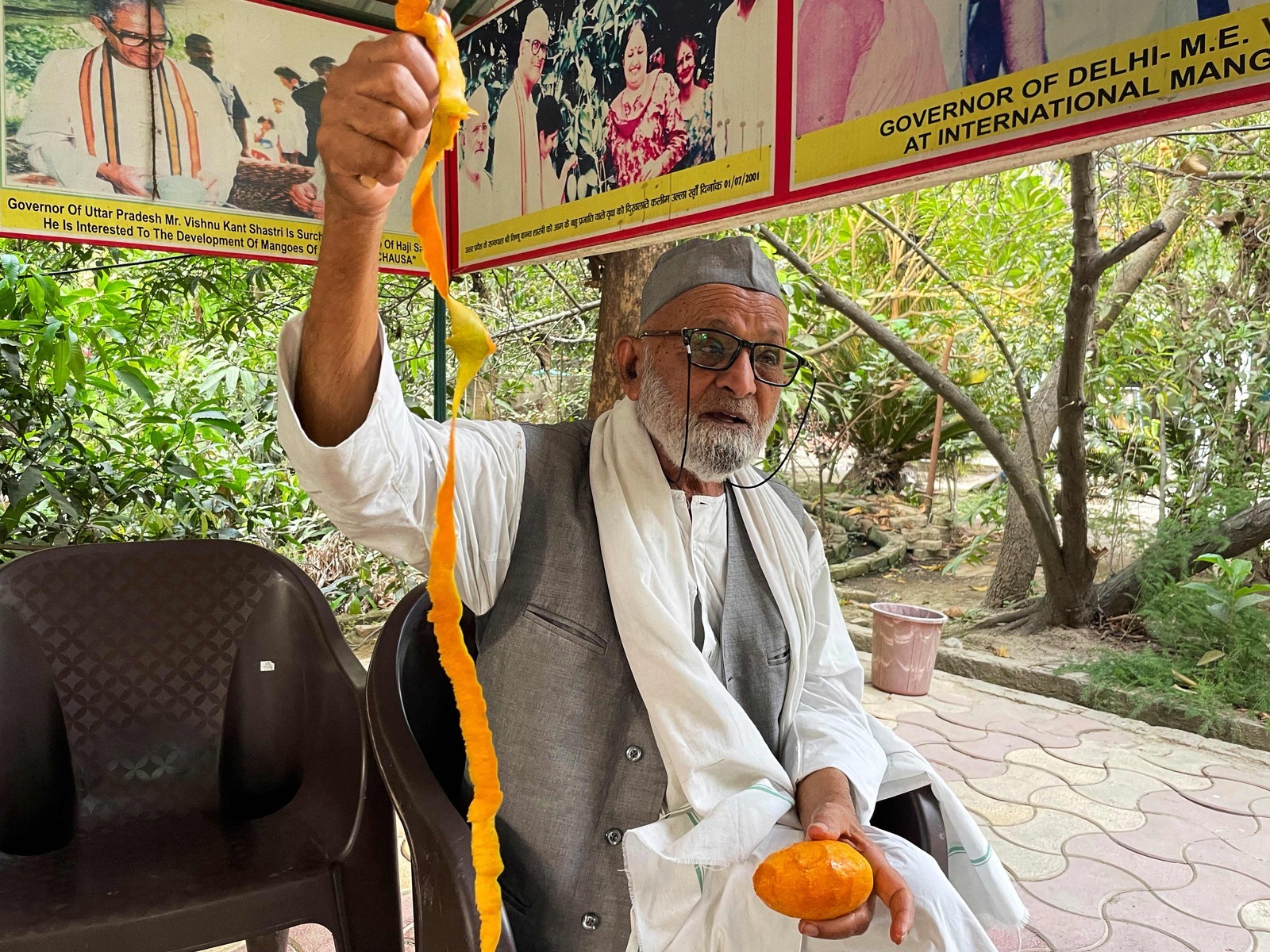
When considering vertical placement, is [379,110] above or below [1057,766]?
above

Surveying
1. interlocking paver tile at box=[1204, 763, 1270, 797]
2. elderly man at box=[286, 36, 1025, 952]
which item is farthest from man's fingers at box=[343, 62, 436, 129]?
interlocking paver tile at box=[1204, 763, 1270, 797]

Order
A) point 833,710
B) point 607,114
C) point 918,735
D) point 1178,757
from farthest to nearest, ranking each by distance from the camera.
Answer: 1. point 918,735
2. point 1178,757
3. point 607,114
4. point 833,710

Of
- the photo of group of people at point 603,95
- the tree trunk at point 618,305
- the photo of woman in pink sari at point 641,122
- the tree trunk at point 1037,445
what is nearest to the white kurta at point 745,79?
the photo of group of people at point 603,95

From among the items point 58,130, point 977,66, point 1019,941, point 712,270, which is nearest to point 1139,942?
point 1019,941

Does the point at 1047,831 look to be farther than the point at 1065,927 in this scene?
Yes

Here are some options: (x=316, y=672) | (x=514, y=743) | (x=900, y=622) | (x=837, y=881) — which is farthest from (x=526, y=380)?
(x=837, y=881)

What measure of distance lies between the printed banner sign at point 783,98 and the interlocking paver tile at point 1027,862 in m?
2.03

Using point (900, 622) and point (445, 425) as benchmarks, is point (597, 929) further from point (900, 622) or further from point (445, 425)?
point (900, 622)

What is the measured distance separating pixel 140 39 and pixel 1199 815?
4277 mm

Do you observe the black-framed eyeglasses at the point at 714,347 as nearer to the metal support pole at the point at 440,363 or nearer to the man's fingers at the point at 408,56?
the man's fingers at the point at 408,56

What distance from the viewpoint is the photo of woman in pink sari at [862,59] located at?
5.36 feet

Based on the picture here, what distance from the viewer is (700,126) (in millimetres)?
2111

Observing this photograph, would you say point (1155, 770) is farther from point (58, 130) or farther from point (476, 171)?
point (58, 130)

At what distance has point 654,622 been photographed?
1.44 meters
